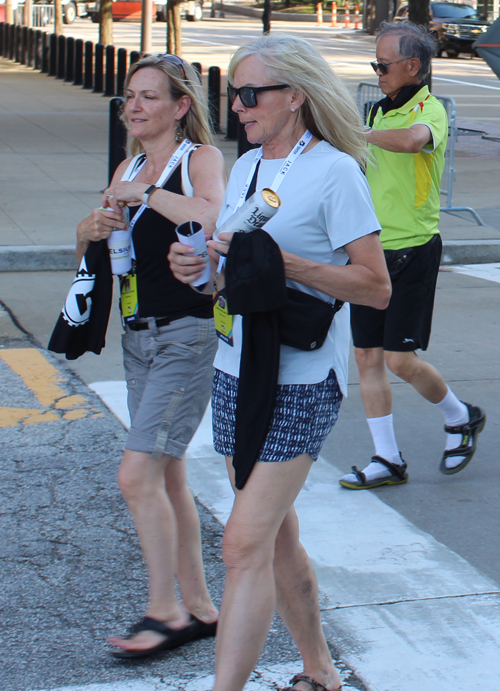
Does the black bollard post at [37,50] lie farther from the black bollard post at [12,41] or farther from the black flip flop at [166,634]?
the black flip flop at [166,634]

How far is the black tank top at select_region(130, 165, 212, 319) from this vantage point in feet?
10.3

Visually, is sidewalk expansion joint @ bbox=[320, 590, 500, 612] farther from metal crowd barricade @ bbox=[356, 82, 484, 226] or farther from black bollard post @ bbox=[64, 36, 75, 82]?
black bollard post @ bbox=[64, 36, 75, 82]

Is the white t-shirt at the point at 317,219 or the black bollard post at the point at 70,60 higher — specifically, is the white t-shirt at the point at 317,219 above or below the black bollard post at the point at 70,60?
above

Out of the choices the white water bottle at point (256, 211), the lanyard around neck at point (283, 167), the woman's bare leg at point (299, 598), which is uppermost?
the lanyard around neck at point (283, 167)

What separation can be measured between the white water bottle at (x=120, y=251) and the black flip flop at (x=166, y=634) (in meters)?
1.13

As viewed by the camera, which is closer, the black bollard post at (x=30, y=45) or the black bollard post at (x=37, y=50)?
the black bollard post at (x=37, y=50)

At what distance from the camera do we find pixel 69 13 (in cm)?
5312

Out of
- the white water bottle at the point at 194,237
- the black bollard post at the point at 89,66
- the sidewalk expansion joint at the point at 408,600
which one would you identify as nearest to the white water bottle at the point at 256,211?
the white water bottle at the point at 194,237

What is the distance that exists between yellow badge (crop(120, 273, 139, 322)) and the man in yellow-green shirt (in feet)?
4.84

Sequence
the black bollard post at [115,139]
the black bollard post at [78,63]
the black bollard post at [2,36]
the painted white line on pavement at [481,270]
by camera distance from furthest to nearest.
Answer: the black bollard post at [2,36] < the black bollard post at [78,63] < the black bollard post at [115,139] < the painted white line on pavement at [481,270]

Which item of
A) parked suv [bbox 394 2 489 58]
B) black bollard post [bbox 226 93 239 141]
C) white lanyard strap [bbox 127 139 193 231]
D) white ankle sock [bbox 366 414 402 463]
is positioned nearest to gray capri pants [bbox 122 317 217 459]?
white lanyard strap [bbox 127 139 193 231]

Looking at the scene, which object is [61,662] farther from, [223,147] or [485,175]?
[223,147]

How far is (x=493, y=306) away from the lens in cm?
800

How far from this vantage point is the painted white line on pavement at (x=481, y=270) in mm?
9203
